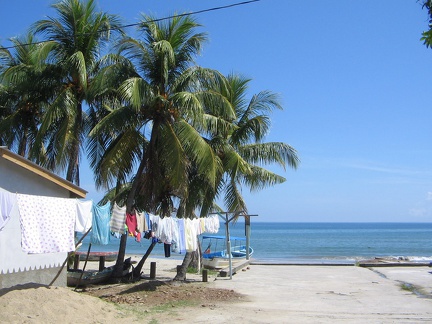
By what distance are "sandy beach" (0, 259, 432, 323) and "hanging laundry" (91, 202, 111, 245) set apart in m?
1.44

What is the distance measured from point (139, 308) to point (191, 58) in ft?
28.9

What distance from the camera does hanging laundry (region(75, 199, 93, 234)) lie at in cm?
1276

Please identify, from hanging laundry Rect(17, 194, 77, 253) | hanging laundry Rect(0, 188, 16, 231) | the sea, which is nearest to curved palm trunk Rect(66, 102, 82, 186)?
the sea

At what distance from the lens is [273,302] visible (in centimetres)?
1538

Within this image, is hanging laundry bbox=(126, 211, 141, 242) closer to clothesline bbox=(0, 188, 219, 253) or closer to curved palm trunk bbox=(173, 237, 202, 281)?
clothesline bbox=(0, 188, 219, 253)

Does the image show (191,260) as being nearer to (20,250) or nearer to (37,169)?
(37,169)

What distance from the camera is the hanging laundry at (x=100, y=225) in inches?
537

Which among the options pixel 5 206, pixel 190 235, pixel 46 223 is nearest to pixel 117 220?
pixel 46 223

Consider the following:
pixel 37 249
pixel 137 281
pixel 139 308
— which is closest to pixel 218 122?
pixel 137 281

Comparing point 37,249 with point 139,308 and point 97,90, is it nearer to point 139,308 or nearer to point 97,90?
point 139,308

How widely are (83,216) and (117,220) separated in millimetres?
2068

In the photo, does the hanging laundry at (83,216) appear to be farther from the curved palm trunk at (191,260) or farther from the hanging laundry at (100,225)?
the curved palm trunk at (191,260)

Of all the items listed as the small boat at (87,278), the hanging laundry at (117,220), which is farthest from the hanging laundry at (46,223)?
the small boat at (87,278)

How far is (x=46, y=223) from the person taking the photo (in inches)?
444
